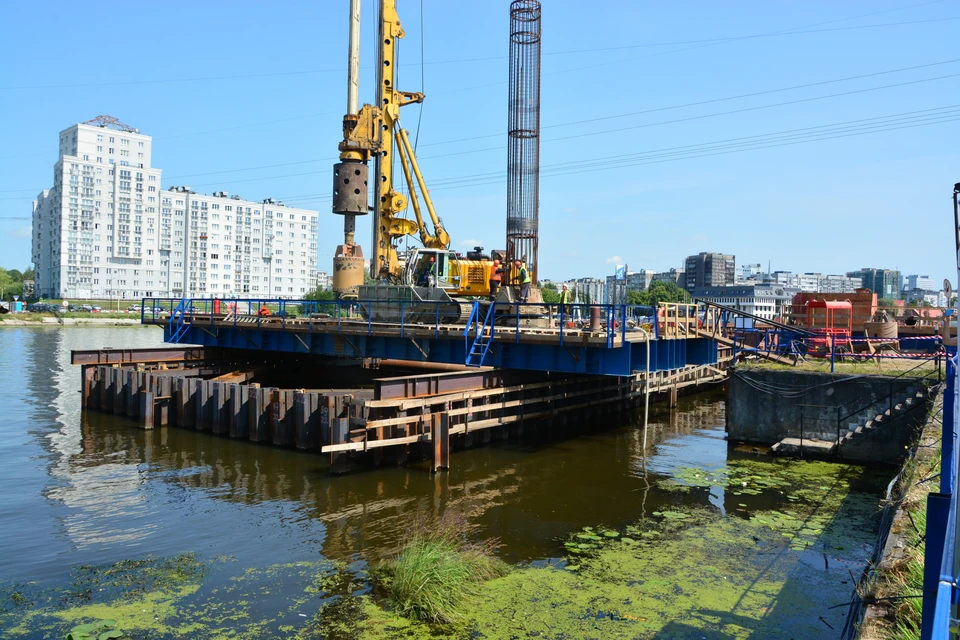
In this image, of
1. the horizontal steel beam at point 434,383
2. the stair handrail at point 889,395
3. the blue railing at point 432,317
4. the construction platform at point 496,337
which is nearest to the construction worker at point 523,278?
the blue railing at point 432,317

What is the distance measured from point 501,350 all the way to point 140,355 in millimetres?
16343

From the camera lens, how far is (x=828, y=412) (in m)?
20.0

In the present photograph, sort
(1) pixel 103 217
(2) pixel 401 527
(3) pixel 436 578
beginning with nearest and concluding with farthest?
(3) pixel 436 578, (2) pixel 401 527, (1) pixel 103 217

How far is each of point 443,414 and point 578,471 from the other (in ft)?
13.5

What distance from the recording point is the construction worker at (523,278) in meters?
27.1

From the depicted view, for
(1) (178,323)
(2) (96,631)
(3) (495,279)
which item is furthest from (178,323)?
(2) (96,631)

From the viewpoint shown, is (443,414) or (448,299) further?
(448,299)

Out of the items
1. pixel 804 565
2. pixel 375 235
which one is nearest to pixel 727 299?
pixel 375 235

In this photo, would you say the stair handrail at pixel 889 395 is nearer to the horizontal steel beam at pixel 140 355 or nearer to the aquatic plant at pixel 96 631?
the aquatic plant at pixel 96 631

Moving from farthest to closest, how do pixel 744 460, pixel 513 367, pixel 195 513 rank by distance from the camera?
pixel 513 367
pixel 744 460
pixel 195 513

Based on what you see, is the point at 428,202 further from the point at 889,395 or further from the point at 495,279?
the point at 889,395

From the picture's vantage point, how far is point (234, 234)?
490 ft

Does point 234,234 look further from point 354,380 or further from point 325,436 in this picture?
point 325,436

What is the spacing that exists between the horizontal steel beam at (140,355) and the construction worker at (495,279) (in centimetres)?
1327
